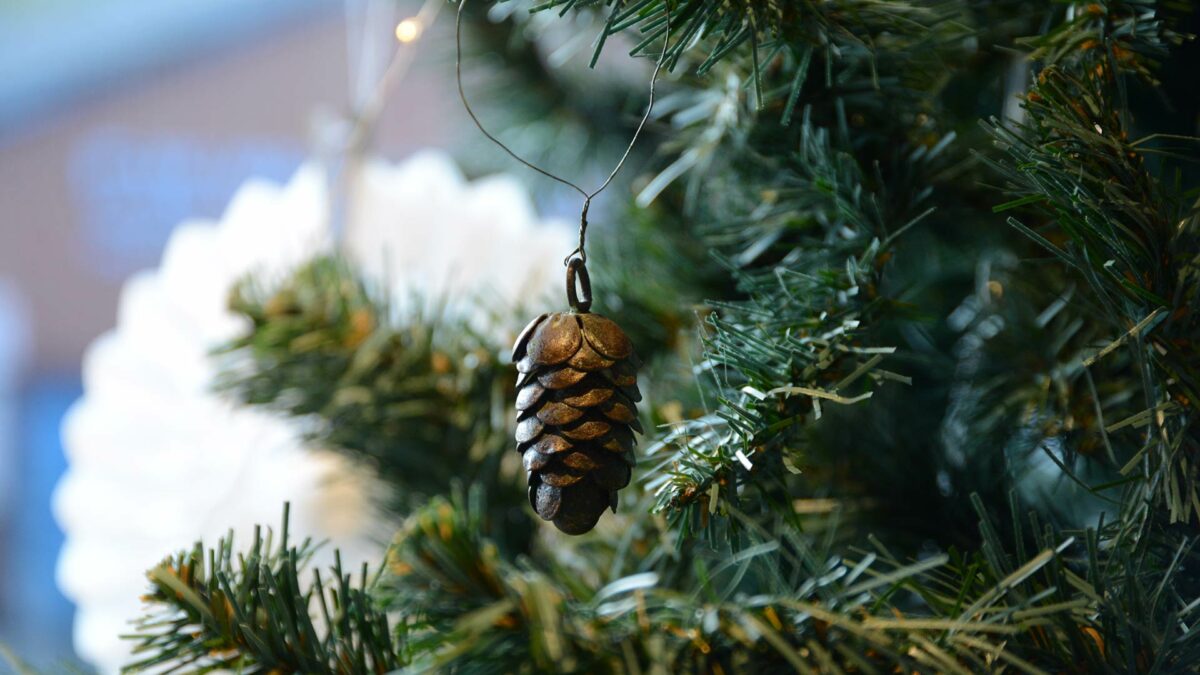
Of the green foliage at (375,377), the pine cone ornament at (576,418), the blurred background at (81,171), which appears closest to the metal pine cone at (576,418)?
the pine cone ornament at (576,418)

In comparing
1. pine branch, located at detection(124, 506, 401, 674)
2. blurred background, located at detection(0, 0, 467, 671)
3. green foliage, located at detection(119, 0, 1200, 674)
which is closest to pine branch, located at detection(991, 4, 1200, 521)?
green foliage, located at detection(119, 0, 1200, 674)

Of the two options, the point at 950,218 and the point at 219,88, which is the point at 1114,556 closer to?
the point at 950,218

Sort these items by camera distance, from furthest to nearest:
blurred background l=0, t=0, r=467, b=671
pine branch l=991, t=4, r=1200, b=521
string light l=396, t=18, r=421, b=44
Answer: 1. blurred background l=0, t=0, r=467, b=671
2. string light l=396, t=18, r=421, b=44
3. pine branch l=991, t=4, r=1200, b=521

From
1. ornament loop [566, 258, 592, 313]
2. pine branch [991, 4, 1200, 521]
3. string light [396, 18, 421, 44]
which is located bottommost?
pine branch [991, 4, 1200, 521]

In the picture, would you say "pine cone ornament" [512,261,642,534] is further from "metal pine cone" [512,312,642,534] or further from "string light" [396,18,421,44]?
"string light" [396,18,421,44]

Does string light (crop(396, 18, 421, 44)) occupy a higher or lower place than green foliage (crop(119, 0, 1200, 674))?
higher

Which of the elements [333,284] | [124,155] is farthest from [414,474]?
[124,155]

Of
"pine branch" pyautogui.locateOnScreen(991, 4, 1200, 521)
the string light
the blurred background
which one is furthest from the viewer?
the blurred background

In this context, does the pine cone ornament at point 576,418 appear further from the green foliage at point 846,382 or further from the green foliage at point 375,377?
the green foliage at point 375,377
